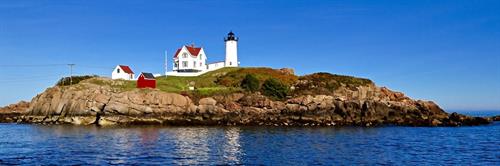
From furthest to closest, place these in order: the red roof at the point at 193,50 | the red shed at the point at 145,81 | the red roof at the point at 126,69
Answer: the red roof at the point at 193,50 → the red roof at the point at 126,69 → the red shed at the point at 145,81

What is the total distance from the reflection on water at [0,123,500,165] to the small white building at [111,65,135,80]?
158ft

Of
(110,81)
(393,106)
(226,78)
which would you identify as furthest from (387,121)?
(110,81)

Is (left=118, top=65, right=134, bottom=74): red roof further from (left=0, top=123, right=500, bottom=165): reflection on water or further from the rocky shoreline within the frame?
(left=0, top=123, right=500, bottom=165): reflection on water

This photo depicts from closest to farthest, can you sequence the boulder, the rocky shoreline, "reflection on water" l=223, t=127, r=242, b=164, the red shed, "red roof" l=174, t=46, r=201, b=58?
"reflection on water" l=223, t=127, r=242, b=164
the rocky shoreline
the boulder
the red shed
"red roof" l=174, t=46, r=201, b=58

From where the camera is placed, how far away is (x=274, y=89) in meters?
98.0

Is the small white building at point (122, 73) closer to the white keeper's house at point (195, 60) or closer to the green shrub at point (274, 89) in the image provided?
the white keeper's house at point (195, 60)

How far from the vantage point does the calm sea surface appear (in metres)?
41.7

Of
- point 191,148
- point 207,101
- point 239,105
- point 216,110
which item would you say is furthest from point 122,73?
point 191,148

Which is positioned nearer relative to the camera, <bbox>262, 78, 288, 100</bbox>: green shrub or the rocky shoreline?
the rocky shoreline

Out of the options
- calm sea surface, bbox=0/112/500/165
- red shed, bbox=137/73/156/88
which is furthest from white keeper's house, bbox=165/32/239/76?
calm sea surface, bbox=0/112/500/165

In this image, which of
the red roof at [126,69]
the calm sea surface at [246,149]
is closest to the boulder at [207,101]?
the calm sea surface at [246,149]

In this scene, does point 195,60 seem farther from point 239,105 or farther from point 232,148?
point 232,148

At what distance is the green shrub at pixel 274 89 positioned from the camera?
97.7m

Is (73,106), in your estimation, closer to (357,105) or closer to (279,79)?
(279,79)
